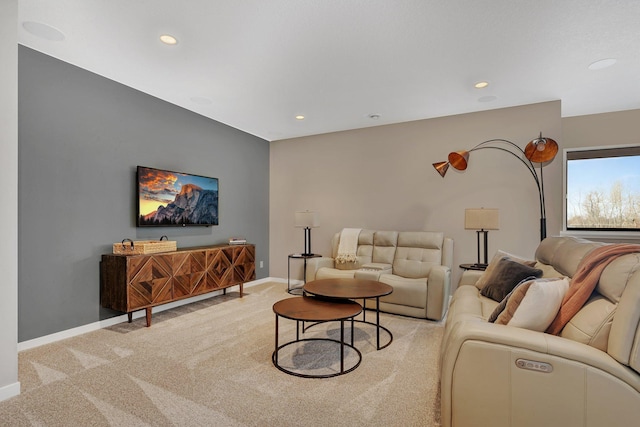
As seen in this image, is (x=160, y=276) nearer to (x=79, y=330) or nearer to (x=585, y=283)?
(x=79, y=330)

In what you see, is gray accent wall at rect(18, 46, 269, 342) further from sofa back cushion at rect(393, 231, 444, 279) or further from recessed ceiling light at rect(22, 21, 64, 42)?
sofa back cushion at rect(393, 231, 444, 279)

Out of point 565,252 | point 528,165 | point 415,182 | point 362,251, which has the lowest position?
point 362,251

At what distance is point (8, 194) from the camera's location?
2051mm

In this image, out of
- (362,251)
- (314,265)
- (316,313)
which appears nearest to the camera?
(316,313)

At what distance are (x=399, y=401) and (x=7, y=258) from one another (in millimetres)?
2671

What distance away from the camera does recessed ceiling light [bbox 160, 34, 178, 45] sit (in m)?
2.59

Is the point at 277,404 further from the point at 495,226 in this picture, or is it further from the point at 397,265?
the point at 495,226

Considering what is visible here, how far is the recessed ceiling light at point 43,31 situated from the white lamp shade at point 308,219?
133 inches

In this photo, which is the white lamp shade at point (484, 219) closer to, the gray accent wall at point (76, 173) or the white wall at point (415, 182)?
the white wall at point (415, 182)

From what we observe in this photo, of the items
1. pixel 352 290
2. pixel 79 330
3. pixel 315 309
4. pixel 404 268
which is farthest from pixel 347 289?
pixel 79 330

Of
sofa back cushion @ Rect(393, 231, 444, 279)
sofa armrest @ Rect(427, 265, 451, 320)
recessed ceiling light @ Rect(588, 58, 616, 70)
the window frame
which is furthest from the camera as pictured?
the window frame

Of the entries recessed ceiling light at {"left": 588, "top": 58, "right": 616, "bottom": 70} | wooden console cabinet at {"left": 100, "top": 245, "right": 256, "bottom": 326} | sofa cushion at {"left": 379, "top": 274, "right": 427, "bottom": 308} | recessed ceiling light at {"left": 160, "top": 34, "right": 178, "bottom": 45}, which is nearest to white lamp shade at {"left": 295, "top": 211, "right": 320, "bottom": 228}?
wooden console cabinet at {"left": 100, "top": 245, "right": 256, "bottom": 326}

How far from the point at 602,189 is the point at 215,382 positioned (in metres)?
5.52

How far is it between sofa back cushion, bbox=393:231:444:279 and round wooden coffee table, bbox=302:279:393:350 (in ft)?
3.47
